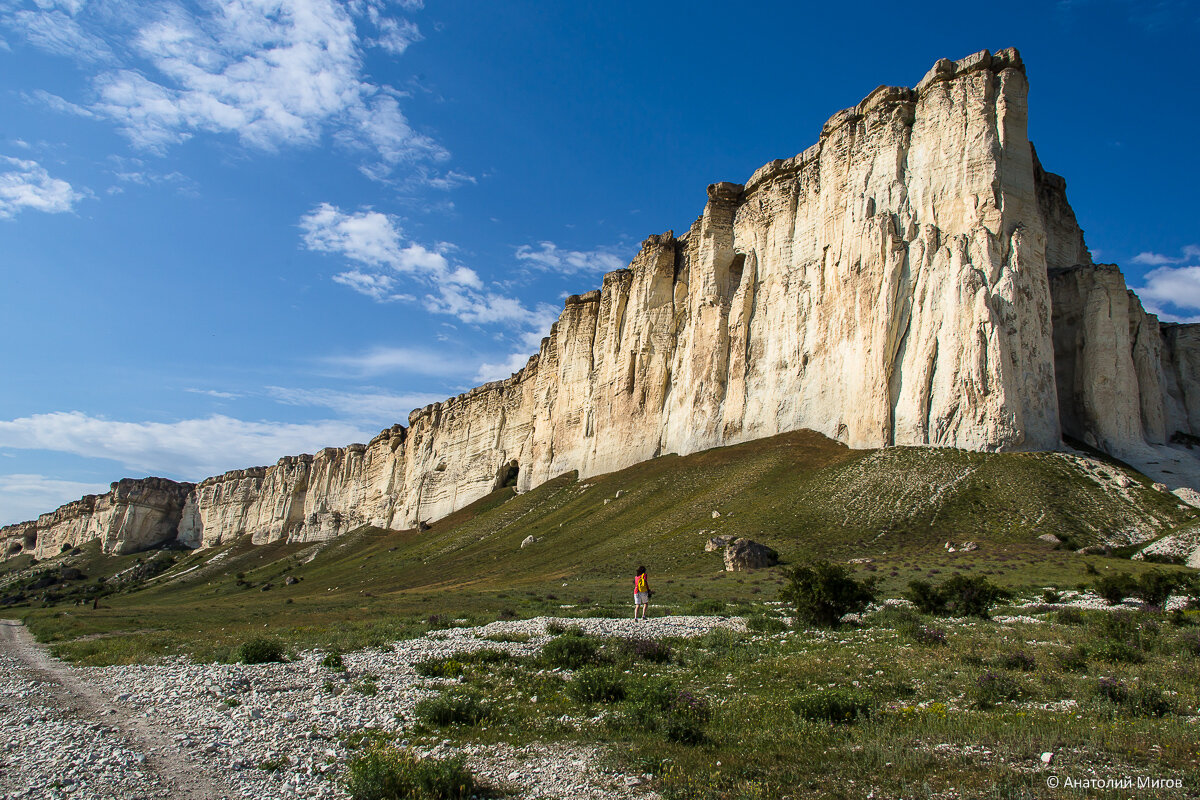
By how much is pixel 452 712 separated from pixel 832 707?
4.90 metres

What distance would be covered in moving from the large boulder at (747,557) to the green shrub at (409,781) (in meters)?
29.0

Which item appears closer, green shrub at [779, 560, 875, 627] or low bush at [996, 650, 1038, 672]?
Result: low bush at [996, 650, 1038, 672]

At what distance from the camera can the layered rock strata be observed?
4500cm

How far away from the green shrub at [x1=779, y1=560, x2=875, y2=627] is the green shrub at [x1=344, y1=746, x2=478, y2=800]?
11.8 m

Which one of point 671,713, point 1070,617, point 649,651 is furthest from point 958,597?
point 671,713

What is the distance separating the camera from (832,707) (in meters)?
7.87

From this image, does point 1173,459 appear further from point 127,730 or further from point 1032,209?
point 127,730

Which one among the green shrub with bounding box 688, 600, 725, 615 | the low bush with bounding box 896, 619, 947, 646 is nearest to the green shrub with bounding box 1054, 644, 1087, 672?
the low bush with bounding box 896, 619, 947, 646

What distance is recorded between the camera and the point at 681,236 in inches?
3049

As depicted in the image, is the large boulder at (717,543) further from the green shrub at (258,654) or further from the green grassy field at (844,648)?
the green shrub at (258,654)

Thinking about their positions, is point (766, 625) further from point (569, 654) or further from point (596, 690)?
point (596, 690)

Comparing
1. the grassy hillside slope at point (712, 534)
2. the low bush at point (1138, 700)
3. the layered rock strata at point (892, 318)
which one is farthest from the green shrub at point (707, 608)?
the layered rock strata at point (892, 318)

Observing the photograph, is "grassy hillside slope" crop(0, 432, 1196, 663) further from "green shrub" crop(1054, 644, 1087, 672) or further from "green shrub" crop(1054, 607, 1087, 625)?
"green shrub" crop(1054, 644, 1087, 672)

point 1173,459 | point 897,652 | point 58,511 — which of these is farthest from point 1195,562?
point 58,511
